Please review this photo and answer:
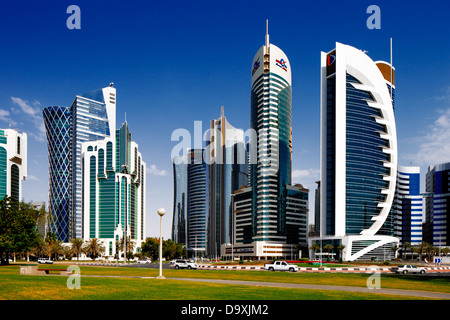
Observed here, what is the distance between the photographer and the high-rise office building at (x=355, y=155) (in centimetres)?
17262

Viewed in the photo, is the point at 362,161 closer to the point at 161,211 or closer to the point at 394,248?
the point at 394,248

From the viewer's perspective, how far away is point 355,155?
177125 mm

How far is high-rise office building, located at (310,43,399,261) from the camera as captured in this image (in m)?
173

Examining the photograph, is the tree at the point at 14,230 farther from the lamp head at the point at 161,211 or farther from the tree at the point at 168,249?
the tree at the point at 168,249

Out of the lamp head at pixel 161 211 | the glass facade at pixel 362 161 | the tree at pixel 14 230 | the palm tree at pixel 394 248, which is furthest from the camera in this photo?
the palm tree at pixel 394 248

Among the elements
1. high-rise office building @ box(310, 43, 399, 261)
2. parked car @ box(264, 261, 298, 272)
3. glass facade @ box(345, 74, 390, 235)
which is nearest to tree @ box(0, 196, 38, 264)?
parked car @ box(264, 261, 298, 272)

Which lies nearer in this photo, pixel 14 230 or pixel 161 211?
pixel 161 211

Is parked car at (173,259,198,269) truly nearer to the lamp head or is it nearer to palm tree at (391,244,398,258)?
the lamp head

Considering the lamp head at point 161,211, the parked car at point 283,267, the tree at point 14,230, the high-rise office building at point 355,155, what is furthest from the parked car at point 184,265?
the high-rise office building at point 355,155

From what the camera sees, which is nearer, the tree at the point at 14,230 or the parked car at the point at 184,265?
the tree at the point at 14,230

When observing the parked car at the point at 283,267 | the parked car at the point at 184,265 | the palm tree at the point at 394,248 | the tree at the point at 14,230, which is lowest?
the palm tree at the point at 394,248

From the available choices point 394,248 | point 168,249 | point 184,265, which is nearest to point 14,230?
point 184,265

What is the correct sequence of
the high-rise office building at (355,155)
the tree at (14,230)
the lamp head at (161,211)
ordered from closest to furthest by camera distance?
the lamp head at (161,211) < the tree at (14,230) < the high-rise office building at (355,155)
